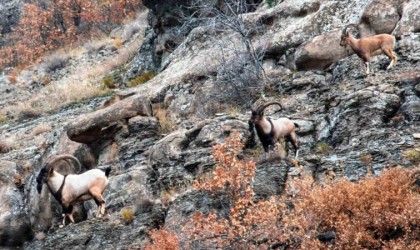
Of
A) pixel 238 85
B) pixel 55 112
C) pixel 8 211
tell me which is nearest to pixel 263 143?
pixel 238 85

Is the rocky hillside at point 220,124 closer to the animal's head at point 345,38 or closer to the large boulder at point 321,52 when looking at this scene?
the large boulder at point 321,52

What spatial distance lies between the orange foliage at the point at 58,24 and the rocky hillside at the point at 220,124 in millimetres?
17260

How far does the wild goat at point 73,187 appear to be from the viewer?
1414 cm

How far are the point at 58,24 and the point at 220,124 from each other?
92.7 feet

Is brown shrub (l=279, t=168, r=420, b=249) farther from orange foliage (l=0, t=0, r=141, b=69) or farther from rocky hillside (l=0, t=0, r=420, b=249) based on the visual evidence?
orange foliage (l=0, t=0, r=141, b=69)

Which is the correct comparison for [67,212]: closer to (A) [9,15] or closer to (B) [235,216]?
(B) [235,216]

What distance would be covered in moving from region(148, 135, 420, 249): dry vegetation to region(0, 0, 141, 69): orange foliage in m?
28.8

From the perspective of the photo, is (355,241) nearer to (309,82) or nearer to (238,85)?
(309,82)

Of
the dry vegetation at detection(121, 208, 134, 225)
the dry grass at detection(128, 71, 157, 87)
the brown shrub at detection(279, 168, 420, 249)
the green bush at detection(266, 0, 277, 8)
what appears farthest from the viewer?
the dry grass at detection(128, 71, 157, 87)

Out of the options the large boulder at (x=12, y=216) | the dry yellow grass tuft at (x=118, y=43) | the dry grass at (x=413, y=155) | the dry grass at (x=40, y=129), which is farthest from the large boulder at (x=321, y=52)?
the dry yellow grass tuft at (x=118, y=43)

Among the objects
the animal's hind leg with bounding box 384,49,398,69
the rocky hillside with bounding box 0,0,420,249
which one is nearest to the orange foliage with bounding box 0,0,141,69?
the rocky hillside with bounding box 0,0,420,249

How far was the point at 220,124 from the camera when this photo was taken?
14.8 metres

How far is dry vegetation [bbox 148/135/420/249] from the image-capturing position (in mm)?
10453

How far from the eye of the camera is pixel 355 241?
404 inches
